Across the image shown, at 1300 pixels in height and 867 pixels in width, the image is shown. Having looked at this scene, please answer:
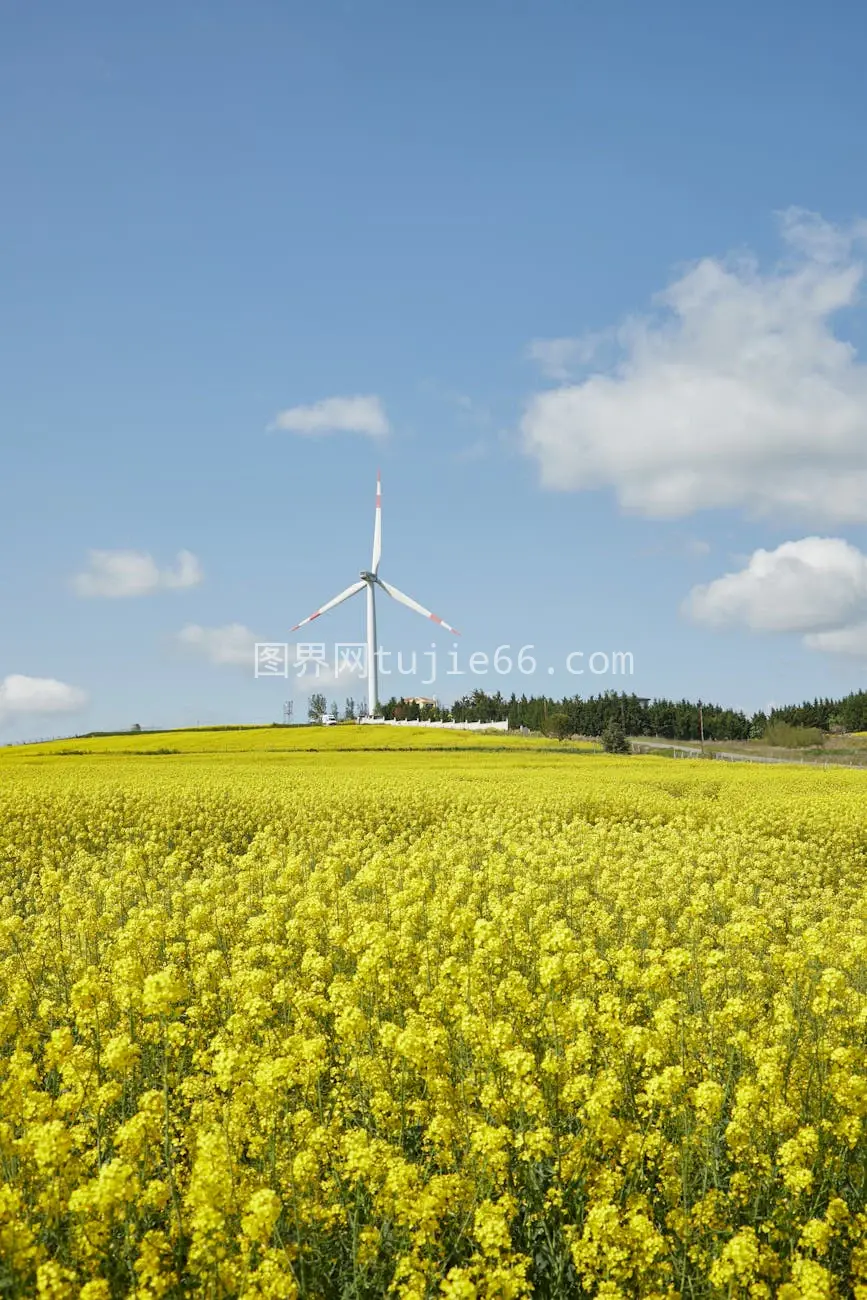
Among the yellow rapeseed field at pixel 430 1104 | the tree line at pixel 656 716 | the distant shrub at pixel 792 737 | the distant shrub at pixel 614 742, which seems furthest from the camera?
the tree line at pixel 656 716

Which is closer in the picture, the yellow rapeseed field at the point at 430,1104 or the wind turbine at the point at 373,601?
the yellow rapeseed field at the point at 430,1104

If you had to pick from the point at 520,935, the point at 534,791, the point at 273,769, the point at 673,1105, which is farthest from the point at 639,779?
the point at 673,1105

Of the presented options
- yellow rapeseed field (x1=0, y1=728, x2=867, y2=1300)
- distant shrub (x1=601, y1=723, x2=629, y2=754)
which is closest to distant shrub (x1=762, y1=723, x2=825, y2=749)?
distant shrub (x1=601, y1=723, x2=629, y2=754)

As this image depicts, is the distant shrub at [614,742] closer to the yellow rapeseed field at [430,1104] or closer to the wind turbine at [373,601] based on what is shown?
the wind turbine at [373,601]

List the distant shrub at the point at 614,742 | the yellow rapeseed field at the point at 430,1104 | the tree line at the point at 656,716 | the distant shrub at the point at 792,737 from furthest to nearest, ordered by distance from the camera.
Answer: the tree line at the point at 656,716, the distant shrub at the point at 792,737, the distant shrub at the point at 614,742, the yellow rapeseed field at the point at 430,1104

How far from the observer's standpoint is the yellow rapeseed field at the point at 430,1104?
460 cm

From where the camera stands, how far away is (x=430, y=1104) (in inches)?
240

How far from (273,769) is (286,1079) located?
34.4 meters

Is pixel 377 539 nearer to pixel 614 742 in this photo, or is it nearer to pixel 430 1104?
pixel 614 742

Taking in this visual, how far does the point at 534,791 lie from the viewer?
2684cm

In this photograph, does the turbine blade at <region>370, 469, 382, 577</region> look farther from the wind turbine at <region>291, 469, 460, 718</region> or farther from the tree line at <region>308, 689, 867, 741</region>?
the tree line at <region>308, 689, 867, 741</region>

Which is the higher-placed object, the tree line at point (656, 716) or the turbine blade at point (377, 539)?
the turbine blade at point (377, 539)

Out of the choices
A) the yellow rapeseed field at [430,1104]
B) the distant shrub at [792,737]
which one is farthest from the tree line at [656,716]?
the yellow rapeseed field at [430,1104]

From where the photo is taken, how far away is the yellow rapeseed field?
4602mm
